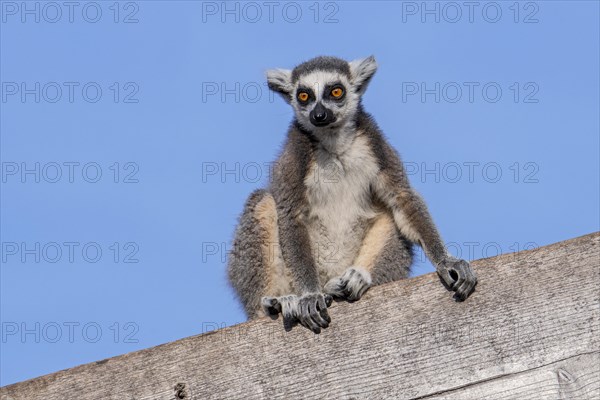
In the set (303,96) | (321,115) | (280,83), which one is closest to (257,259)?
(321,115)

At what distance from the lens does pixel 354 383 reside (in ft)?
10.6

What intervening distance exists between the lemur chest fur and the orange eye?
0.85 meters

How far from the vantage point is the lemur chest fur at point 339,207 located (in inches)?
245

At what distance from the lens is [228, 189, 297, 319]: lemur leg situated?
5.80 metres

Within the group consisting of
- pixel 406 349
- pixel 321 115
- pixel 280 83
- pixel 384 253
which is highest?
pixel 280 83

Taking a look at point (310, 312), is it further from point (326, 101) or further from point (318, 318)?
point (326, 101)

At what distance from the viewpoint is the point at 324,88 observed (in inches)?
282

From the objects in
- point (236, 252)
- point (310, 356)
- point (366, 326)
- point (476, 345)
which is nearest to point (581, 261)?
point (476, 345)

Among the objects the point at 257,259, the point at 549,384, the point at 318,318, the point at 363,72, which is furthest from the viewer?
the point at 363,72

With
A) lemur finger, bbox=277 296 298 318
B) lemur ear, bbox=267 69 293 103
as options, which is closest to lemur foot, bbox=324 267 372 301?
lemur finger, bbox=277 296 298 318

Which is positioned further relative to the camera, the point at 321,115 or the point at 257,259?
the point at 321,115

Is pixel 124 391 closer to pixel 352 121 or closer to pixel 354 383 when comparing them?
pixel 354 383

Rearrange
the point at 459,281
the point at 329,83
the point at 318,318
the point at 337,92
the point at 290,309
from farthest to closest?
the point at 329,83 → the point at 337,92 → the point at 290,309 → the point at 318,318 → the point at 459,281

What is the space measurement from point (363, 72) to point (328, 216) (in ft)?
5.67
